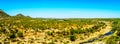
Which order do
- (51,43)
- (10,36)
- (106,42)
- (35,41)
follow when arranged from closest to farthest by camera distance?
(106,42), (51,43), (35,41), (10,36)

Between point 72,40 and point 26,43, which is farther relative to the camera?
point 72,40

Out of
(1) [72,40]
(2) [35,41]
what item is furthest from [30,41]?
(1) [72,40]

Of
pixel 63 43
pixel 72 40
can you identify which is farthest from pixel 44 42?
pixel 72 40

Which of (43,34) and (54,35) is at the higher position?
(43,34)

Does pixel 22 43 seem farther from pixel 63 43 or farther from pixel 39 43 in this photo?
pixel 63 43

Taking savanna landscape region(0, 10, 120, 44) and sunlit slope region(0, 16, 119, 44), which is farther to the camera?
sunlit slope region(0, 16, 119, 44)

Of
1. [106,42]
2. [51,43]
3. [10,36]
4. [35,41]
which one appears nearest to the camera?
[106,42]

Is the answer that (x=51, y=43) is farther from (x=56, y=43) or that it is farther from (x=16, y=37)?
(x=16, y=37)

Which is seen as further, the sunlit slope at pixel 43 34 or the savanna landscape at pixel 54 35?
the sunlit slope at pixel 43 34

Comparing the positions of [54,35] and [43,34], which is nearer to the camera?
[54,35]
